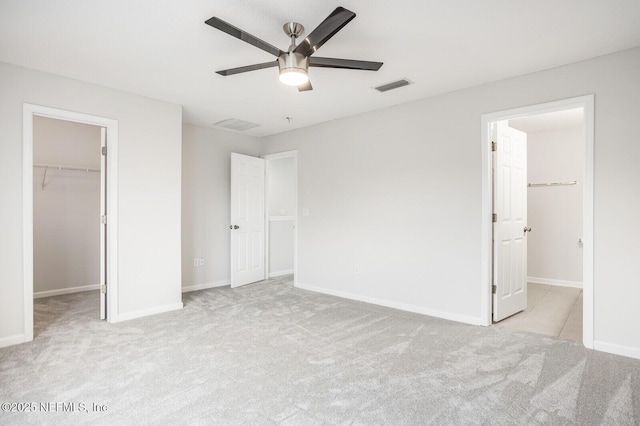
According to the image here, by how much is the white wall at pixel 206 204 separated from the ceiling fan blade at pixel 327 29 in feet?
11.4

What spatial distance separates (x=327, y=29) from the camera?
1994 mm

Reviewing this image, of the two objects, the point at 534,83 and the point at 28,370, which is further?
the point at 534,83

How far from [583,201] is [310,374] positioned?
2.73 m

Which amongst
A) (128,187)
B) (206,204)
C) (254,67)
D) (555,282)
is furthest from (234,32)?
(555,282)

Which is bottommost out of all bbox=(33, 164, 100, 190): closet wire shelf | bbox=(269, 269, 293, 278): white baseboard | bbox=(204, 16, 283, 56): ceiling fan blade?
bbox=(269, 269, 293, 278): white baseboard

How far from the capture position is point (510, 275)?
150 inches

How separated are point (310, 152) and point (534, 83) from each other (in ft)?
9.84

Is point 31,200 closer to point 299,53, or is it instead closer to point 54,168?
point 54,168

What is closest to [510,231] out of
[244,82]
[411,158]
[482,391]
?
[411,158]

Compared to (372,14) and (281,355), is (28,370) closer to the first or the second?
(281,355)

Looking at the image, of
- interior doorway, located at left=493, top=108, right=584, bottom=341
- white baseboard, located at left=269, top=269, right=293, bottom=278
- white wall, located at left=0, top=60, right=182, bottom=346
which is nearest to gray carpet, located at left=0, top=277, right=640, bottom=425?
white wall, located at left=0, top=60, right=182, bottom=346

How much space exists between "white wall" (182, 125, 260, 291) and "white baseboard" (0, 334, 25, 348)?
2085 mm

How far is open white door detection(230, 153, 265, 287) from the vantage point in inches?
212

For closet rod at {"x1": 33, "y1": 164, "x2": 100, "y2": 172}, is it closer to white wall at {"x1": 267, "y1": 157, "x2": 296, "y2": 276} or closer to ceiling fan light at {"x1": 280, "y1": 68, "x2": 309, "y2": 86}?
white wall at {"x1": 267, "y1": 157, "x2": 296, "y2": 276}
